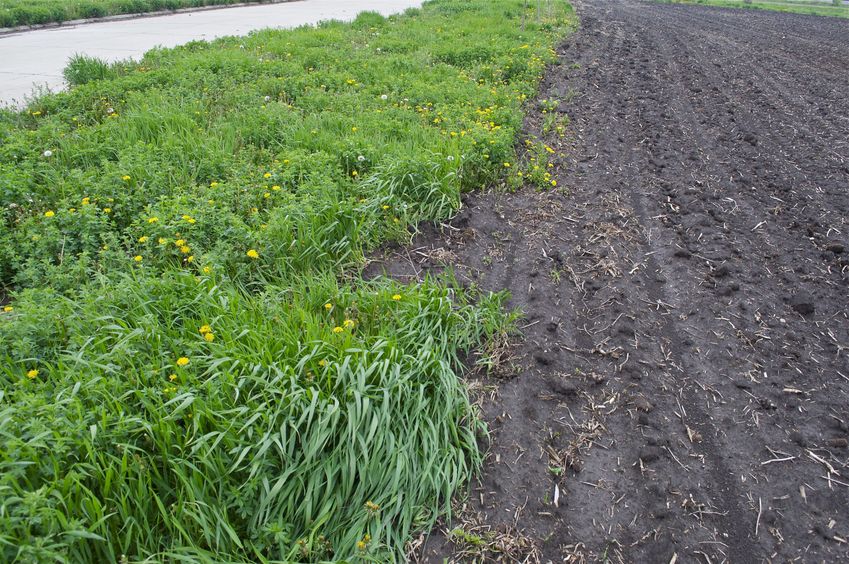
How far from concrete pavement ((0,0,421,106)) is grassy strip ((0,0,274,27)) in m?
0.60

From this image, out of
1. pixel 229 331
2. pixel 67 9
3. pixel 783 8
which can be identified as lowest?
pixel 229 331

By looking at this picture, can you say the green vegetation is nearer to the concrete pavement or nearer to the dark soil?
the dark soil

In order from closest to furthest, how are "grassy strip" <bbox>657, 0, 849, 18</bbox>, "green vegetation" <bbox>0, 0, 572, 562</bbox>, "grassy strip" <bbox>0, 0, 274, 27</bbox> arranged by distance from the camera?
"green vegetation" <bbox>0, 0, 572, 562</bbox> < "grassy strip" <bbox>0, 0, 274, 27</bbox> < "grassy strip" <bbox>657, 0, 849, 18</bbox>

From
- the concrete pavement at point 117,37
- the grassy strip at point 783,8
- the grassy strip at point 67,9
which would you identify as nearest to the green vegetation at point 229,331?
the concrete pavement at point 117,37

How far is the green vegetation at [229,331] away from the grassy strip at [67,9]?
9.28 m

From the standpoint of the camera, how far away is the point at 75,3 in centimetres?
1480

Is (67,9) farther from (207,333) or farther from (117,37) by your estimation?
(207,333)

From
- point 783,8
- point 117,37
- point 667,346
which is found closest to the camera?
point 667,346

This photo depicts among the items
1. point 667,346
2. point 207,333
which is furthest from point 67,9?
point 667,346

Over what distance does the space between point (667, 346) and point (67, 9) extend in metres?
16.4

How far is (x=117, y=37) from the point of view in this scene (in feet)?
38.5

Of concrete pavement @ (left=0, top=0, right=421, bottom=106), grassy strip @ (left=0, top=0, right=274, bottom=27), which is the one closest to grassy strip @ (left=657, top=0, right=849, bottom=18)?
concrete pavement @ (left=0, top=0, right=421, bottom=106)

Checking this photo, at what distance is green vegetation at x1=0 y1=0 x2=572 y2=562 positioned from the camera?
2227 mm

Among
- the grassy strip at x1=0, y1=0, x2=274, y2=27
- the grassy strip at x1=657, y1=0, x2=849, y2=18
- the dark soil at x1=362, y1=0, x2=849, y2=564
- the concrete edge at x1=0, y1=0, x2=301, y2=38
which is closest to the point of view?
the dark soil at x1=362, y1=0, x2=849, y2=564
